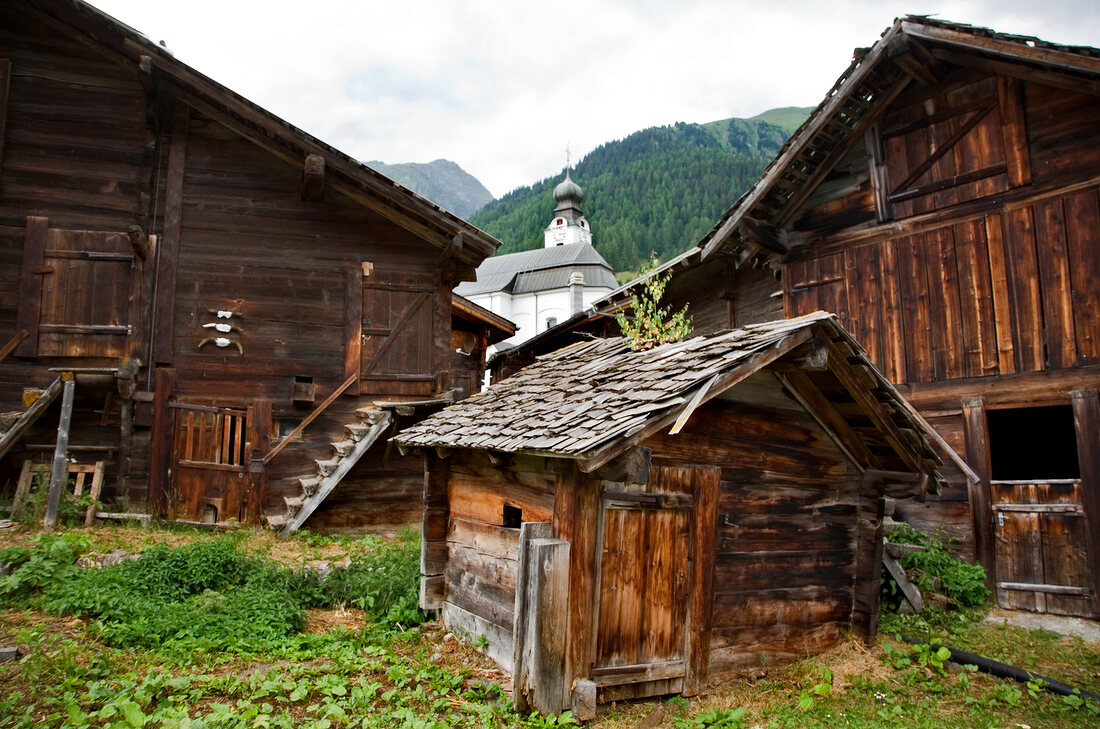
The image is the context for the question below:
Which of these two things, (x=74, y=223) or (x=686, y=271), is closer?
(x=74, y=223)

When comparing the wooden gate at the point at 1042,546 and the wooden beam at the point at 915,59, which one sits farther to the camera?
the wooden beam at the point at 915,59

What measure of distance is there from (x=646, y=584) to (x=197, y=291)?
989 cm

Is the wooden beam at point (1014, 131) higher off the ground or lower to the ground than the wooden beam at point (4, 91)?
lower

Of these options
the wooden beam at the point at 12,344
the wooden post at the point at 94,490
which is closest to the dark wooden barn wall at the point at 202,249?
the wooden beam at the point at 12,344

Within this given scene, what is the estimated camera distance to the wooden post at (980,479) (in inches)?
378

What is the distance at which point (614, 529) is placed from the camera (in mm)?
6090

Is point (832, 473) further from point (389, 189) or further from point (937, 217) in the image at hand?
point (389, 189)

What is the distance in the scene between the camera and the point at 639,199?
98812 millimetres

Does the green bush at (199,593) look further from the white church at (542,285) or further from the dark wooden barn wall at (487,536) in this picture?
the white church at (542,285)

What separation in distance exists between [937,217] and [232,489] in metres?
12.0

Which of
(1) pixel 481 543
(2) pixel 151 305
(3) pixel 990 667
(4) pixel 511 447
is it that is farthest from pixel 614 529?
(2) pixel 151 305

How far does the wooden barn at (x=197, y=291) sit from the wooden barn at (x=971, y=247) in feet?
20.5

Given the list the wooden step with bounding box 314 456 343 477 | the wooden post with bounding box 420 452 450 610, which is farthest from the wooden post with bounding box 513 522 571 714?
the wooden step with bounding box 314 456 343 477

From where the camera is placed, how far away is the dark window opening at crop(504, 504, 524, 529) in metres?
7.16
